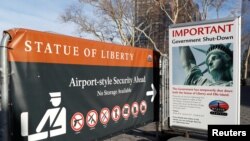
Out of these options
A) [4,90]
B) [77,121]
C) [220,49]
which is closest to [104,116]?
[77,121]

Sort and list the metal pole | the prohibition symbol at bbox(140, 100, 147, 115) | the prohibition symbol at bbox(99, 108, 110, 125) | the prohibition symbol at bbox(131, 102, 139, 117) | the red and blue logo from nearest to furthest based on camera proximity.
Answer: the metal pole, the prohibition symbol at bbox(99, 108, 110, 125), the red and blue logo, the prohibition symbol at bbox(131, 102, 139, 117), the prohibition symbol at bbox(140, 100, 147, 115)

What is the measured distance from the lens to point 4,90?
11.6 feet

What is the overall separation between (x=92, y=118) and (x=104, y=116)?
1.05ft

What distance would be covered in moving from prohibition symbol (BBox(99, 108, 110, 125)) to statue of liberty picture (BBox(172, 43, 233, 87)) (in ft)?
5.45

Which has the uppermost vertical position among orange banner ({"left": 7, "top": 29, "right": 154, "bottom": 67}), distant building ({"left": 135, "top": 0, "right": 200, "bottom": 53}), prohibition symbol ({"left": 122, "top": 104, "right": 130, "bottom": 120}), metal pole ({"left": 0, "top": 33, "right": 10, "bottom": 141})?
distant building ({"left": 135, "top": 0, "right": 200, "bottom": 53})

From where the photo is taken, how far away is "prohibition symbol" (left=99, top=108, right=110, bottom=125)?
5105 mm

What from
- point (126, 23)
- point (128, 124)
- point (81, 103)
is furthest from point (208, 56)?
point (126, 23)

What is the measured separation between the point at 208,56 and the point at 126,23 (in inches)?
1067

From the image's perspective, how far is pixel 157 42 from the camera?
38000 millimetres

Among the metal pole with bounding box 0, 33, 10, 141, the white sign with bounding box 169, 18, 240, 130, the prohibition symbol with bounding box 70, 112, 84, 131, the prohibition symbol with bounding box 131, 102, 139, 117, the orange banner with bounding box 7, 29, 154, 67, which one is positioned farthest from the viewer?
the prohibition symbol with bounding box 131, 102, 139, 117

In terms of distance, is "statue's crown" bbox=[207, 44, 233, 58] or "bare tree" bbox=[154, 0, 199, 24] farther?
"bare tree" bbox=[154, 0, 199, 24]

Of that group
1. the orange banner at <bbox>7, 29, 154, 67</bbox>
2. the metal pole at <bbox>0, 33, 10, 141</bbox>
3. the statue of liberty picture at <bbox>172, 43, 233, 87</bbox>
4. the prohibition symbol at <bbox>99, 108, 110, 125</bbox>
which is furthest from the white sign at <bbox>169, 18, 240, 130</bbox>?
the metal pole at <bbox>0, 33, 10, 141</bbox>

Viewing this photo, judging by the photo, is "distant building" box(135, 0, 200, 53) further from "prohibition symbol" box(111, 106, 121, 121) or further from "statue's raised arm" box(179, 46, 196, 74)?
"prohibition symbol" box(111, 106, 121, 121)

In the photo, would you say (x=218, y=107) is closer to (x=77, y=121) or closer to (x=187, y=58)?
(x=187, y=58)
